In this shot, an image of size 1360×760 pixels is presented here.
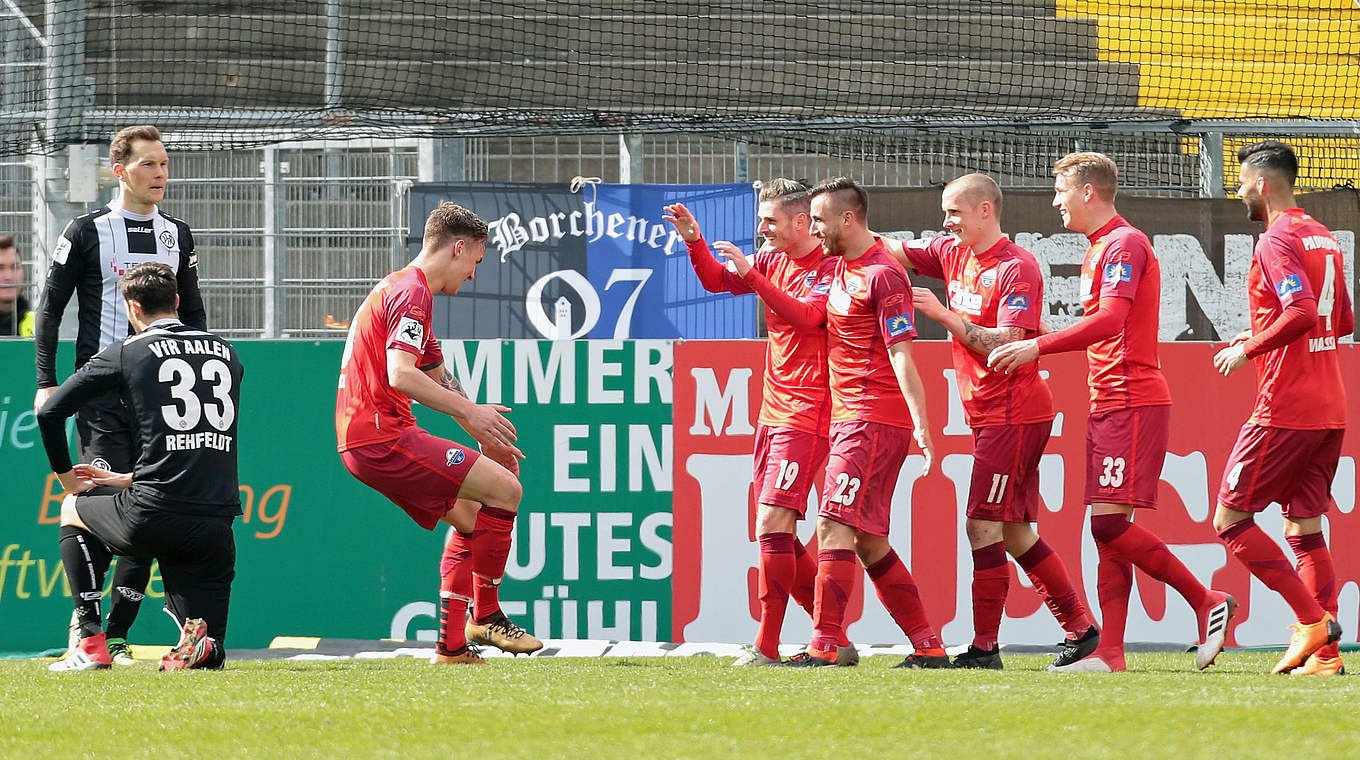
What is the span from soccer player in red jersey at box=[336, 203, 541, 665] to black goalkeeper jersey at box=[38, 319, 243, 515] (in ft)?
1.75

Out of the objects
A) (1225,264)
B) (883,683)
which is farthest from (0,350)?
(1225,264)

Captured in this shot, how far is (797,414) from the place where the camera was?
595cm

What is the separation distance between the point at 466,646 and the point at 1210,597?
285 cm

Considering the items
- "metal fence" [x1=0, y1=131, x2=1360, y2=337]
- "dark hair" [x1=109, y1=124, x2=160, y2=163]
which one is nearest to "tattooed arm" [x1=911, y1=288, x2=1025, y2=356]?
"dark hair" [x1=109, y1=124, x2=160, y2=163]

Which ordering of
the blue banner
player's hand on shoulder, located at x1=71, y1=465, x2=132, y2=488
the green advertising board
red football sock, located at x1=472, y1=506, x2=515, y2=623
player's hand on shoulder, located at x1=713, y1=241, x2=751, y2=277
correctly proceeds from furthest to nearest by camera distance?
1. the blue banner
2. the green advertising board
3. red football sock, located at x1=472, y1=506, x2=515, y2=623
4. player's hand on shoulder, located at x1=713, y1=241, x2=751, y2=277
5. player's hand on shoulder, located at x1=71, y1=465, x2=132, y2=488

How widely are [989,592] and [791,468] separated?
0.91 meters

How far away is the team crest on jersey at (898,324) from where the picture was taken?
557cm

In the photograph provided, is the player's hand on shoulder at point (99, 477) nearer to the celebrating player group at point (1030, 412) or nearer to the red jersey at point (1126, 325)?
the celebrating player group at point (1030, 412)

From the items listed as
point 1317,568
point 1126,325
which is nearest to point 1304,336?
point 1126,325

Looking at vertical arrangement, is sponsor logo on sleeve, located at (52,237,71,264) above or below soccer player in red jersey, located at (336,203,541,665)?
above

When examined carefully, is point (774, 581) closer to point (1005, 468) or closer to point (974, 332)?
point (1005, 468)

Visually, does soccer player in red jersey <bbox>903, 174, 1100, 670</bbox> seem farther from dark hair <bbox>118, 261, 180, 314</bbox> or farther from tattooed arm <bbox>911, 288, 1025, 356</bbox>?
dark hair <bbox>118, 261, 180, 314</bbox>

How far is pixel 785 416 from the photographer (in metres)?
5.97

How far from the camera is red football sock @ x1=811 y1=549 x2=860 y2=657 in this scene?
5668 mm
